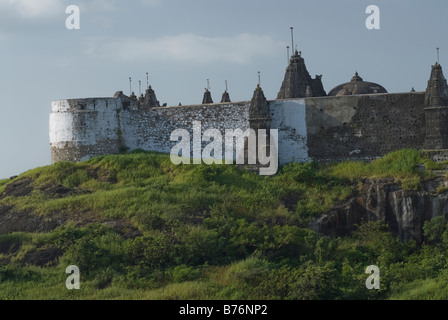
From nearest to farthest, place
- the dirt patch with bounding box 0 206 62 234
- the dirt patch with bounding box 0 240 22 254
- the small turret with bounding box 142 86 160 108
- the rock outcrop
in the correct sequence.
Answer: the dirt patch with bounding box 0 240 22 254, the dirt patch with bounding box 0 206 62 234, the rock outcrop, the small turret with bounding box 142 86 160 108

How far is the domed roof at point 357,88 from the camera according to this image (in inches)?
1286

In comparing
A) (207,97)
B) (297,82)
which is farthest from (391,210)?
(207,97)

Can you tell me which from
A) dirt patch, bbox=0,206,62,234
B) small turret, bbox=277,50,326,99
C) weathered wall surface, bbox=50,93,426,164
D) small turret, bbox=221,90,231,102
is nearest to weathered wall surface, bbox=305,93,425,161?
weathered wall surface, bbox=50,93,426,164

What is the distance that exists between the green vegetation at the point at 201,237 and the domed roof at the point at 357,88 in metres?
7.54

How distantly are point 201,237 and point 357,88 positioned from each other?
15336mm

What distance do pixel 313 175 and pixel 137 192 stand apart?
21.6 ft

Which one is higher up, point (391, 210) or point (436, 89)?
point (436, 89)

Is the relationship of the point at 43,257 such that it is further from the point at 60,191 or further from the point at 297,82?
the point at 297,82

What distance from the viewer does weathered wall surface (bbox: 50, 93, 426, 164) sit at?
2617cm

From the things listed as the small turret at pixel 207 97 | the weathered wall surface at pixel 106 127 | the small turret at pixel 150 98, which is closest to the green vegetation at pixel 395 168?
the weathered wall surface at pixel 106 127

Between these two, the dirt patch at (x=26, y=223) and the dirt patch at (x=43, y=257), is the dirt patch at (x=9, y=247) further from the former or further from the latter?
the dirt patch at (x=26, y=223)

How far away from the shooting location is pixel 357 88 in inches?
1294

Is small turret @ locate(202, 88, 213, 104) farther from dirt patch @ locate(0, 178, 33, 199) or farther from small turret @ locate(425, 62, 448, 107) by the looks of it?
small turret @ locate(425, 62, 448, 107)
